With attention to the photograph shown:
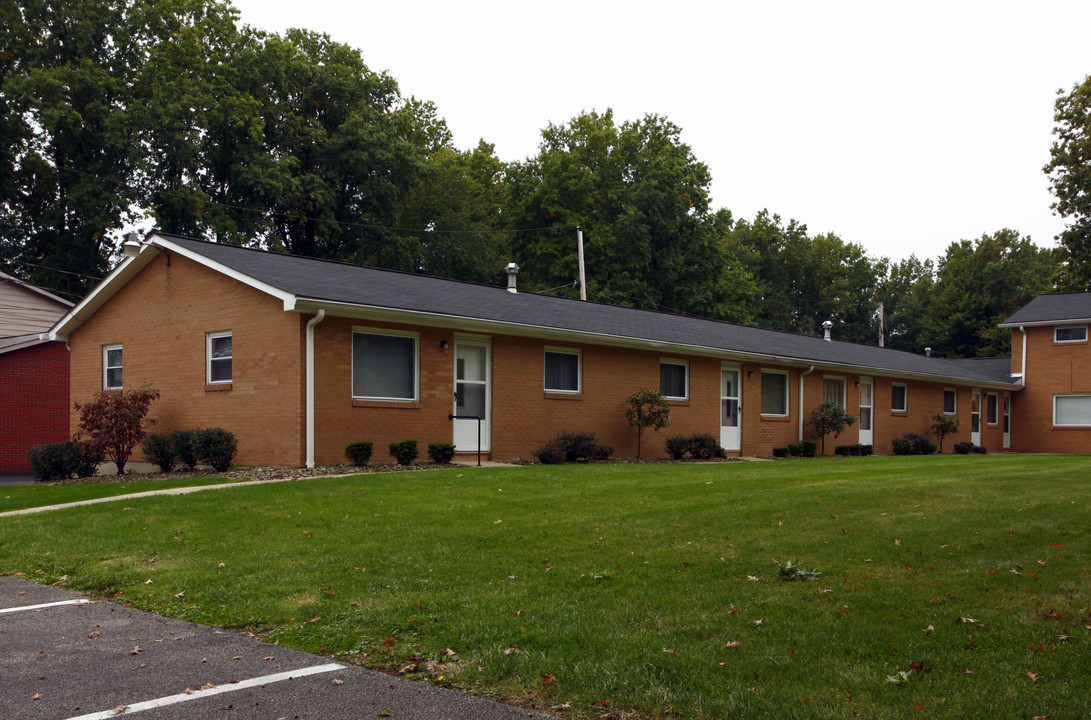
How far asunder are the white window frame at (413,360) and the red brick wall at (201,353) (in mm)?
1038

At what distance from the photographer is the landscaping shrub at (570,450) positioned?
18.3m

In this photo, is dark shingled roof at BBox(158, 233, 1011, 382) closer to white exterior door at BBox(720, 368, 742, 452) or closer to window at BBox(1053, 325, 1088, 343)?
white exterior door at BBox(720, 368, 742, 452)

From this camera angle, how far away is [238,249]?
1956cm

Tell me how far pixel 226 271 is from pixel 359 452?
4419 millimetres

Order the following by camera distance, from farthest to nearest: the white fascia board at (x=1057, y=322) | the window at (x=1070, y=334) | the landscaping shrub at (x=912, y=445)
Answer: the window at (x=1070, y=334) → the white fascia board at (x=1057, y=322) → the landscaping shrub at (x=912, y=445)

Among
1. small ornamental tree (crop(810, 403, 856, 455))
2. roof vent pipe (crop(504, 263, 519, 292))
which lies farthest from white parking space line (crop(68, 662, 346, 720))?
small ornamental tree (crop(810, 403, 856, 455))

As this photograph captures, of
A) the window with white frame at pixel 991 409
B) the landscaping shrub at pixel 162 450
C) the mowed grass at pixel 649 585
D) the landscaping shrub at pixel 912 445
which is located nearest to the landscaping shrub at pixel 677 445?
the mowed grass at pixel 649 585

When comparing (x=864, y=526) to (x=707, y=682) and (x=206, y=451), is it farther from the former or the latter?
(x=206, y=451)

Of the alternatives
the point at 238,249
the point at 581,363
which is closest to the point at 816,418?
the point at 581,363

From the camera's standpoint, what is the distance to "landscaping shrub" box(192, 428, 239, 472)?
52.6 feet

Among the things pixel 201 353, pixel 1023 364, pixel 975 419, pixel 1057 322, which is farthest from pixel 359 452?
pixel 1023 364

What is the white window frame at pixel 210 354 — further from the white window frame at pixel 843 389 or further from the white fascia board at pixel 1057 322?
the white fascia board at pixel 1057 322

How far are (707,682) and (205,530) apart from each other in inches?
262

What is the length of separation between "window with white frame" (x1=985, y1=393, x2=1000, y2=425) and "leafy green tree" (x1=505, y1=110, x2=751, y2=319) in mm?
13984
